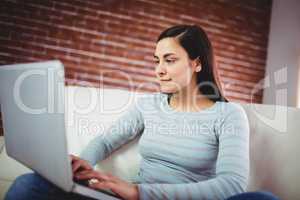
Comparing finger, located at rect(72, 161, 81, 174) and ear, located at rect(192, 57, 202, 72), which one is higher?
ear, located at rect(192, 57, 202, 72)

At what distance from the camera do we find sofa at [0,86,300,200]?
1.40 metres

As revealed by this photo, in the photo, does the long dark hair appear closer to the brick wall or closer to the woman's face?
the woman's face

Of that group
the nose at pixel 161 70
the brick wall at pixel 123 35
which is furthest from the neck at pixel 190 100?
the brick wall at pixel 123 35

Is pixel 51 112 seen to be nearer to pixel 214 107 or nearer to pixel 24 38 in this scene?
pixel 214 107

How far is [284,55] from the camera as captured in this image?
325 cm

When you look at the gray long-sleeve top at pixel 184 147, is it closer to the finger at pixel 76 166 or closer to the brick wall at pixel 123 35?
the finger at pixel 76 166

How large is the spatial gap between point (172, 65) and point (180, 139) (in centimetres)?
28

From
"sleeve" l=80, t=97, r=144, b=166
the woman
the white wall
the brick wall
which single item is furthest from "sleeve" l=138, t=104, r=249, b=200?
the white wall

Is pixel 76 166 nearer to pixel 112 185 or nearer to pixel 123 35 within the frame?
pixel 112 185

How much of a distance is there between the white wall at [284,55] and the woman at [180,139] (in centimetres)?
211

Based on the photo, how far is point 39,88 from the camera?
0.72 meters

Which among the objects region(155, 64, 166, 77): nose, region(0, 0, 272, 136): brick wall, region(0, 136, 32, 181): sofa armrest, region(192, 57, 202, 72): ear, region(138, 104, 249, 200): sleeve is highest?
region(0, 0, 272, 136): brick wall

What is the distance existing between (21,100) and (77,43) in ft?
7.37

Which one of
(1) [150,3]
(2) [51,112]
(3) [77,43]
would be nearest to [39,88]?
(2) [51,112]
